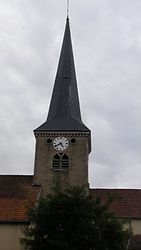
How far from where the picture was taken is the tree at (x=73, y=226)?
2220 centimetres

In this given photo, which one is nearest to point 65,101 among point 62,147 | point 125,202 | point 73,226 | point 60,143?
point 60,143

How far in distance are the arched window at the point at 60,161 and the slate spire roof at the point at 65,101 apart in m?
1.94

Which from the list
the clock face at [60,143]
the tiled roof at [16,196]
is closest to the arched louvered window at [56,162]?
the clock face at [60,143]

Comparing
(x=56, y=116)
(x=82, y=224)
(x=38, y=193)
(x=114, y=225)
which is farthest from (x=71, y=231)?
(x=56, y=116)

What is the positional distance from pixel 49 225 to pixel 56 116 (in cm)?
1391

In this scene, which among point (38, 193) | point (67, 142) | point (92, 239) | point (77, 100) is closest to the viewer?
point (92, 239)

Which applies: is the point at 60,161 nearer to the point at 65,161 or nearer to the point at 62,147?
the point at 65,161

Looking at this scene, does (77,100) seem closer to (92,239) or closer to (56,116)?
(56,116)

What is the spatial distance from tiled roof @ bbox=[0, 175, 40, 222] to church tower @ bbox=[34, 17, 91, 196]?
3.60 ft

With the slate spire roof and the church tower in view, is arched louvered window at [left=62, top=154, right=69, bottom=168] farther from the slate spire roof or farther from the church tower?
the slate spire roof

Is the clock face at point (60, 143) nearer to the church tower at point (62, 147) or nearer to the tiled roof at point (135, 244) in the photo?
the church tower at point (62, 147)

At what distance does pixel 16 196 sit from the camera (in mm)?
30734

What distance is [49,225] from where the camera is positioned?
2305 centimetres

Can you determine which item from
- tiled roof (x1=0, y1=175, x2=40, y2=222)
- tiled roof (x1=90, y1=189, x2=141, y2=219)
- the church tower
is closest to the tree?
tiled roof (x1=0, y1=175, x2=40, y2=222)
